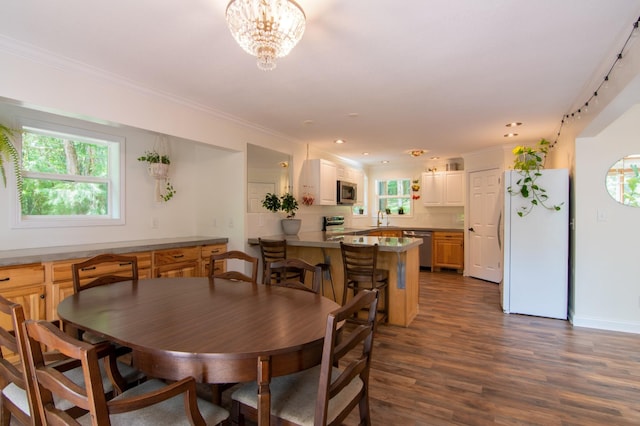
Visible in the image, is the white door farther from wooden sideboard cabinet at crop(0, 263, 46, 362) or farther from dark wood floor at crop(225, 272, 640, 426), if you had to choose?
wooden sideboard cabinet at crop(0, 263, 46, 362)

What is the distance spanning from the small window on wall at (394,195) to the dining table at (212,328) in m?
6.11

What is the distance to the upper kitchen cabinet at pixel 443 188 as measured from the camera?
22.1ft

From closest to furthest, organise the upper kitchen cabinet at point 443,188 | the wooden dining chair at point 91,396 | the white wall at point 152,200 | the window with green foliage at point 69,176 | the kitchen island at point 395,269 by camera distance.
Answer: the wooden dining chair at point 91,396
the white wall at point 152,200
the window with green foliage at point 69,176
the kitchen island at point 395,269
the upper kitchen cabinet at point 443,188

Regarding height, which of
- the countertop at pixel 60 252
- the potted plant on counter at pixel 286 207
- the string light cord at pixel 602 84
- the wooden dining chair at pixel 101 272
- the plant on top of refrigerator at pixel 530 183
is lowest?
the wooden dining chair at pixel 101 272

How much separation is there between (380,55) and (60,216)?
3.32 m

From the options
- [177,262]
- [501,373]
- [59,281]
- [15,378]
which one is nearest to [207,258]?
[177,262]

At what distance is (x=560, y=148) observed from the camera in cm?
450

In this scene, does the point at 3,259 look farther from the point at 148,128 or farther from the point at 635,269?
the point at 635,269

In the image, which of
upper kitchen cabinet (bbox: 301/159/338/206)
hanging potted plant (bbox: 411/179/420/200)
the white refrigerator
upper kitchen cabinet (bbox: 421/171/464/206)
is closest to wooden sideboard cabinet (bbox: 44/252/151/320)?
upper kitchen cabinet (bbox: 301/159/338/206)

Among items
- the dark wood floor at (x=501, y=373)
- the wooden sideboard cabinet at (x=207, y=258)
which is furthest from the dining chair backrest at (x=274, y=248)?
the dark wood floor at (x=501, y=373)

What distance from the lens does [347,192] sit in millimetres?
6266

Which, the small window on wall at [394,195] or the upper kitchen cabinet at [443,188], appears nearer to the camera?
the upper kitchen cabinet at [443,188]

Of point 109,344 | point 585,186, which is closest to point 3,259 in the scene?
point 109,344

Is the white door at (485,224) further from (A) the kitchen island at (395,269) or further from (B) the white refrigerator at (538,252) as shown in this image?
(A) the kitchen island at (395,269)
